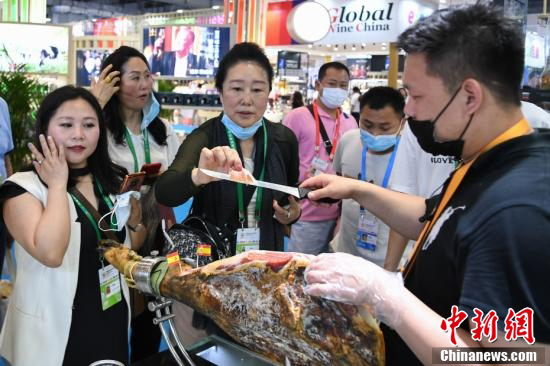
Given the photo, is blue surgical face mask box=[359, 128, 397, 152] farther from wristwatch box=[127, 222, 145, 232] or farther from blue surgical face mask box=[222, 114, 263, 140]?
wristwatch box=[127, 222, 145, 232]

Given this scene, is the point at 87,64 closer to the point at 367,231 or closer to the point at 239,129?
the point at 367,231

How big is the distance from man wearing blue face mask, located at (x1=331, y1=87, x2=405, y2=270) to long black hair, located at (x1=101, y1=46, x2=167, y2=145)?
1188 mm

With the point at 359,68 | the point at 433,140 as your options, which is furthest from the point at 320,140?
the point at 359,68

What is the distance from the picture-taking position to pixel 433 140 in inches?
44.6

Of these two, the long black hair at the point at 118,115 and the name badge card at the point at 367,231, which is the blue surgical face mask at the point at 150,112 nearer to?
the long black hair at the point at 118,115

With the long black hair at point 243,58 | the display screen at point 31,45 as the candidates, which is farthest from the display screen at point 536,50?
the display screen at point 31,45

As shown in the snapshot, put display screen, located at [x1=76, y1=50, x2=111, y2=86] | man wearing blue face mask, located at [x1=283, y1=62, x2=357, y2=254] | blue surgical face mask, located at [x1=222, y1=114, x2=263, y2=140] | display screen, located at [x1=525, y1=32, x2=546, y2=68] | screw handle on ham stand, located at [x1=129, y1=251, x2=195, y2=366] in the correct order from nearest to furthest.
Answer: screw handle on ham stand, located at [x1=129, y1=251, x2=195, y2=366], blue surgical face mask, located at [x1=222, y1=114, x2=263, y2=140], man wearing blue face mask, located at [x1=283, y1=62, x2=357, y2=254], display screen, located at [x1=525, y1=32, x2=546, y2=68], display screen, located at [x1=76, y1=50, x2=111, y2=86]

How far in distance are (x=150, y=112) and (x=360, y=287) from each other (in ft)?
7.45

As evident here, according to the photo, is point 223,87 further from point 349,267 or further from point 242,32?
point 242,32

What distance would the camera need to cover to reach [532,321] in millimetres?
806

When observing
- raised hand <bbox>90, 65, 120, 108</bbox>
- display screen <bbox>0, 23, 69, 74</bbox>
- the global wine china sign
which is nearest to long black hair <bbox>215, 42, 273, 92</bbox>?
raised hand <bbox>90, 65, 120, 108</bbox>

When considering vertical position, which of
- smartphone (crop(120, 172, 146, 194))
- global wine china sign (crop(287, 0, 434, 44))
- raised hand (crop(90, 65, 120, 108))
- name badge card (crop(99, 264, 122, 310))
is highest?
global wine china sign (crop(287, 0, 434, 44))


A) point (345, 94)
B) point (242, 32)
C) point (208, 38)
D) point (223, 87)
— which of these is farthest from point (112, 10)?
point (223, 87)

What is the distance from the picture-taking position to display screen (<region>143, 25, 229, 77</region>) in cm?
544
